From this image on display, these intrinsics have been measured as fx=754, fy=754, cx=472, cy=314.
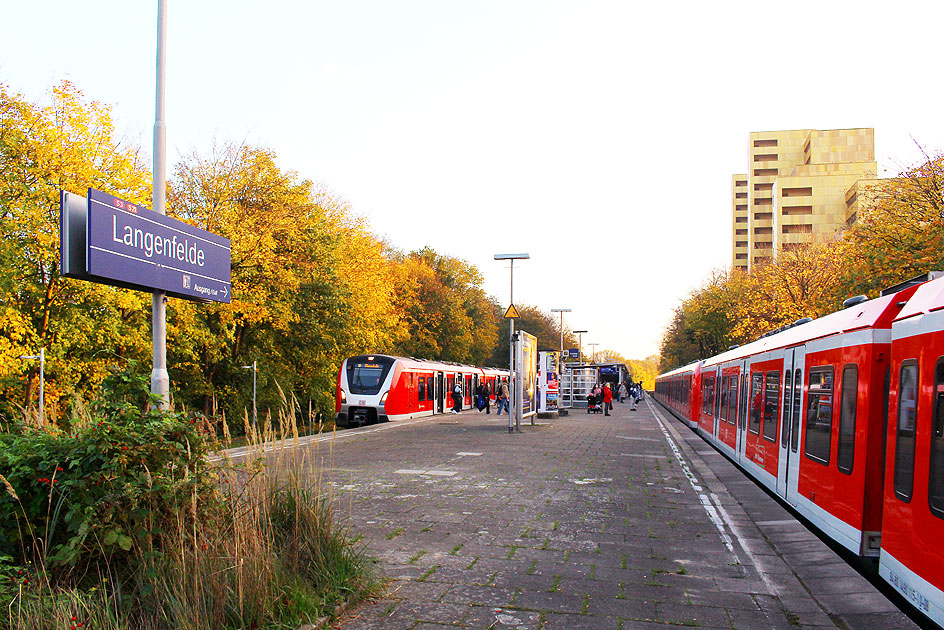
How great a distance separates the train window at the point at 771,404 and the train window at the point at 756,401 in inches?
18.5

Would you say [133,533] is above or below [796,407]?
below

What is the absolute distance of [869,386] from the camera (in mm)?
6504

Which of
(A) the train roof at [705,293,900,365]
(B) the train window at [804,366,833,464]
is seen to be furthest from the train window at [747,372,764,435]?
(B) the train window at [804,366,833,464]

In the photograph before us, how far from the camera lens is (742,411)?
47.7 feet

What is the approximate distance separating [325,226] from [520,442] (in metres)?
17.7

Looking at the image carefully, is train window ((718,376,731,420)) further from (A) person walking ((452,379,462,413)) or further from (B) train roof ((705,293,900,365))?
(A) person walking ((452,379,462,413))

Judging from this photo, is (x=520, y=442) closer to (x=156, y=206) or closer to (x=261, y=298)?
(x=156, y=206)

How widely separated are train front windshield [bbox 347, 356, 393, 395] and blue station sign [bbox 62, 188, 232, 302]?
65.5 ft

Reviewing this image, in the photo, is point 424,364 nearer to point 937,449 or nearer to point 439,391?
point 439,391

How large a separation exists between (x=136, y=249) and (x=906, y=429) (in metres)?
6.79

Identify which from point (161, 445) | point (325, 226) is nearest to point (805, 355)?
point (161, 445)

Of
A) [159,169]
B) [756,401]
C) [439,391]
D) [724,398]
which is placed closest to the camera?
[159,169]

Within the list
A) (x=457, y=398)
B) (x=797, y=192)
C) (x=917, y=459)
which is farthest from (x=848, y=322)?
(x=797, y=192)

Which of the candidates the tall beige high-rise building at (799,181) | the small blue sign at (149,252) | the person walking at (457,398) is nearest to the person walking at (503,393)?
the person walking at (457,398)
